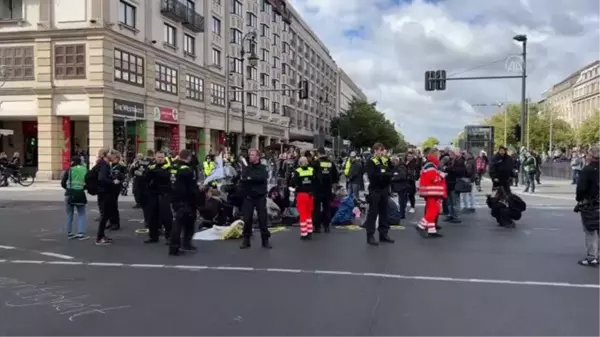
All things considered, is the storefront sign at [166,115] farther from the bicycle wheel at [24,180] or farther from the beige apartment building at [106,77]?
the bicycle wheel at [24,180]

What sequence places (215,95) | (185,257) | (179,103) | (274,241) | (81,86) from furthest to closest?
(215,95), (179,103), (81,86), (274,241), (185,257)

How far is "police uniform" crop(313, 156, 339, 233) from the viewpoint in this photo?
11.5 m

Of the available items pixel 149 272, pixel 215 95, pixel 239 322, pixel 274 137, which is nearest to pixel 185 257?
pixel 149 272

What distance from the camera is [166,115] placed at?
119ft

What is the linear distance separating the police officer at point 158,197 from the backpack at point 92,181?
1118 millimetres

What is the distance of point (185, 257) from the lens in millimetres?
8805

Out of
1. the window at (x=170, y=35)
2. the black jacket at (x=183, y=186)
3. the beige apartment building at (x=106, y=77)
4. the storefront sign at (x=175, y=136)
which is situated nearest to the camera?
the black jacket at (x=183, y=186)

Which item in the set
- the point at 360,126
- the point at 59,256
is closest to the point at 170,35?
the point at 59,256

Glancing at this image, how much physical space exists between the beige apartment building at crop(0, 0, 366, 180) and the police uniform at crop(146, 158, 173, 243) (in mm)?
21069

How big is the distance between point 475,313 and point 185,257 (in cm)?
472

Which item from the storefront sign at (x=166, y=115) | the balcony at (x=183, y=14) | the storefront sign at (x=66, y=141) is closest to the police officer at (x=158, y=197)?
the storefront sign at (x=66, y=141)

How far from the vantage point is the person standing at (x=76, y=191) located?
10.5 m

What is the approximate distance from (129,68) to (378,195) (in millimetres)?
25324

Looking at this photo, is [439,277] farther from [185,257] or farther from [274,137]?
[274,137]
